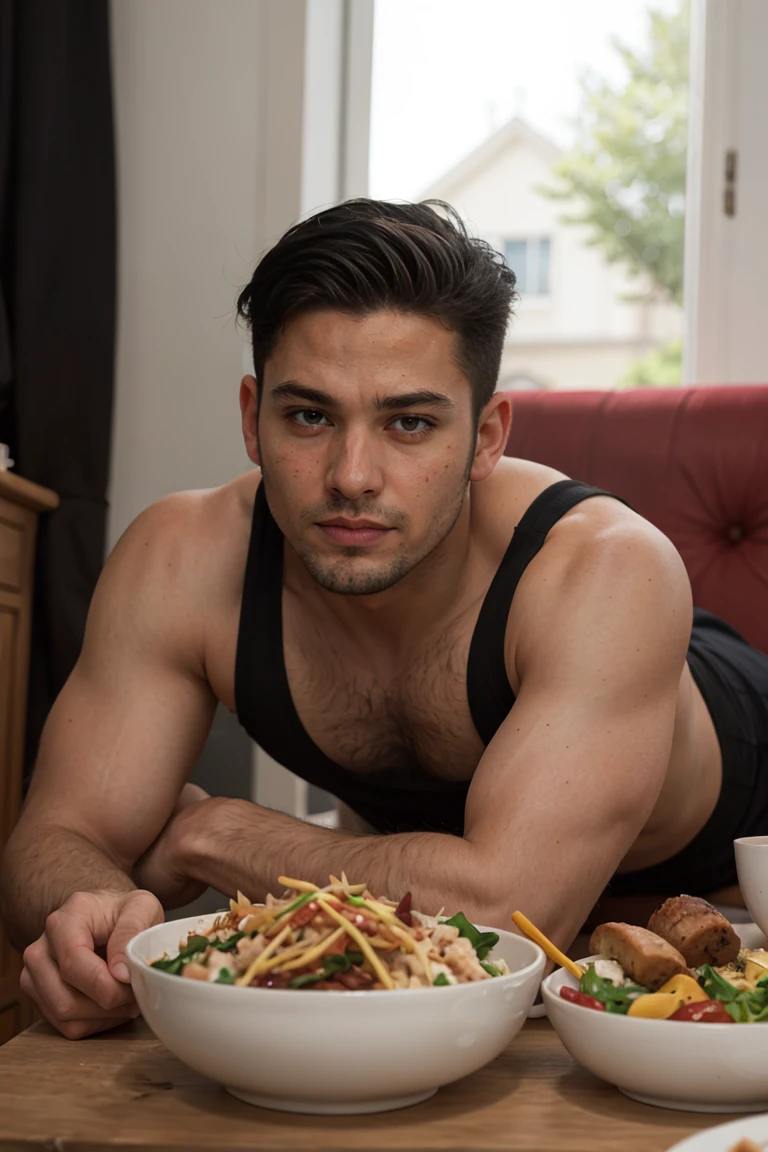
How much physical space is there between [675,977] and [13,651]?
1.64 m

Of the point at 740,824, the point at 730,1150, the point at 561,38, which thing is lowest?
the point at 740,824

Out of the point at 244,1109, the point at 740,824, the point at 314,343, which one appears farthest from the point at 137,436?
the point at 244,1109

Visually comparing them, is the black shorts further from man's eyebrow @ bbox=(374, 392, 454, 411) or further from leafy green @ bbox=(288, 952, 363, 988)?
leafy green @ bbox=(288, 952, 363, 988)

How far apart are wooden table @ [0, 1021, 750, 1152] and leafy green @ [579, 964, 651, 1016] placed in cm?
4

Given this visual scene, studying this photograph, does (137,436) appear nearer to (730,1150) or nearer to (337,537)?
(337,537)

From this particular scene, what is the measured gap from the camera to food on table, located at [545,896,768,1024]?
65 cm

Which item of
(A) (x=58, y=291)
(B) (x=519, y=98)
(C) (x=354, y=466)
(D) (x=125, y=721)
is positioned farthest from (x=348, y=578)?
(B) (x=519, y=98)

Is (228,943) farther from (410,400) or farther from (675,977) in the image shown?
(410,400)

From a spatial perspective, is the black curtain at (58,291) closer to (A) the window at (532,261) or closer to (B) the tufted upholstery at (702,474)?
(B) the tufted upholstery at (702,474)

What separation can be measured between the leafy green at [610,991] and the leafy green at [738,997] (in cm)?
4

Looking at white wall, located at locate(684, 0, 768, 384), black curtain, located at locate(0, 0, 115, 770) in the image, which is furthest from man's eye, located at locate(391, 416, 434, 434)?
white wall, located at locate(684, 0, 768, 384)

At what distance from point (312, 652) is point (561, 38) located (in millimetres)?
1788

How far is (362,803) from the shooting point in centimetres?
159

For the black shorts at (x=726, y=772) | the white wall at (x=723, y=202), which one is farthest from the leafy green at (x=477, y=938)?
the white wall at (x=723, y=202)
